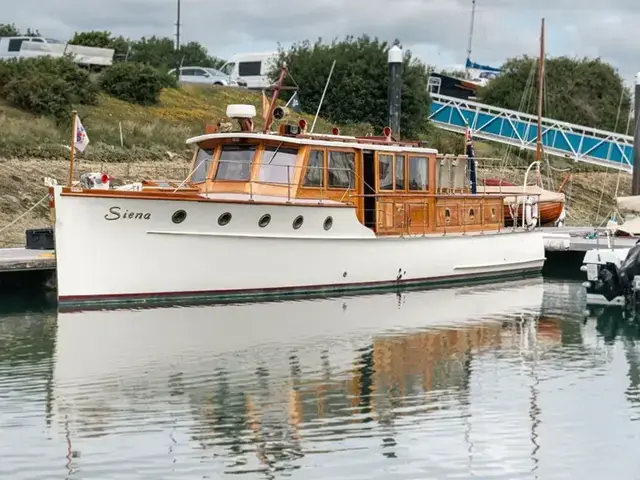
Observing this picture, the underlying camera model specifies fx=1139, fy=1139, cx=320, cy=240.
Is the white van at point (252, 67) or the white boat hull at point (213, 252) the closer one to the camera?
the white boat hull at point (213, 252)

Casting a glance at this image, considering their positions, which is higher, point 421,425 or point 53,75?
point 53,75

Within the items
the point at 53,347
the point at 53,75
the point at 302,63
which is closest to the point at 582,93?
the point at 302,63

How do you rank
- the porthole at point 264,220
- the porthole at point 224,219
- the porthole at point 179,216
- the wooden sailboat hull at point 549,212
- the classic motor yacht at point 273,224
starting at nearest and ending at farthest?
the classic motor yacht at point 273,224 < the porthole at point 179,216 < the porthole at point 224,219 < the porthole at point 264,220 < the wooden sailboat hull at point 549,212

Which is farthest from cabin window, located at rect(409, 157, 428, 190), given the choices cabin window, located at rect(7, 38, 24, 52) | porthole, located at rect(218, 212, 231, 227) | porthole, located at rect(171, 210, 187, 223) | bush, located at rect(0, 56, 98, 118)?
cabin window, located at rect(7, 38, 24, 52)

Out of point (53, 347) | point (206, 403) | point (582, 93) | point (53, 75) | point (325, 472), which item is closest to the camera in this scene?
point (325, 472)

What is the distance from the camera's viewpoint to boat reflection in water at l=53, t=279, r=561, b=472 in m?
12.1

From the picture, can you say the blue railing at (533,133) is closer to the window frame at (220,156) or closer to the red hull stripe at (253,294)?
the red hull stripe at (253,294)

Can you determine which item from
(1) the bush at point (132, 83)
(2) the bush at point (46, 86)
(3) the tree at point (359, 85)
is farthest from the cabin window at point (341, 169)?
(3) the tree at point (359, 85)

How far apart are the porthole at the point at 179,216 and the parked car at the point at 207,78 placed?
2884 centimetres

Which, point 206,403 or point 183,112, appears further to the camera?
point 183,112

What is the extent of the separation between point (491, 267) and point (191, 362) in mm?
11783

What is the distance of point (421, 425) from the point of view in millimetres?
12508

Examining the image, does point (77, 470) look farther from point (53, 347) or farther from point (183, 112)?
point (183, 112)

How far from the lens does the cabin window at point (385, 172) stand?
23234mm
